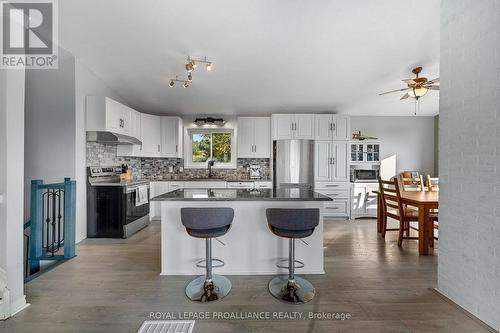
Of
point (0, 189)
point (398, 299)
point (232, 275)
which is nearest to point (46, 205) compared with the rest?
point (0, 189)

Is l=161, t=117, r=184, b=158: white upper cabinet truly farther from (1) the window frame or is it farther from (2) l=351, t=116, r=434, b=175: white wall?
(2) l=351, t=116, r=434, b=175: white wall

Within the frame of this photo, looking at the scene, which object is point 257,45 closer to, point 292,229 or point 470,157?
point 292,229

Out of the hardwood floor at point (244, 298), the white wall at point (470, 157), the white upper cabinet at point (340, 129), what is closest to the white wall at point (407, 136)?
the white upper cabinet at point (340, 129)

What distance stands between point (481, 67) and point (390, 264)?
2.20 meters

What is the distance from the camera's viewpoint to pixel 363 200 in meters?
5.25

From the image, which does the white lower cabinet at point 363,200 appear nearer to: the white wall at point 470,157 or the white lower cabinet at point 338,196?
the white lower cabinet at point 338,196

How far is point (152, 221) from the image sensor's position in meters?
4.95

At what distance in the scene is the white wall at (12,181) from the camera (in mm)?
1840

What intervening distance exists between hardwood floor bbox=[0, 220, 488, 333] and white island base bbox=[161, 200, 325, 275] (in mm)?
131

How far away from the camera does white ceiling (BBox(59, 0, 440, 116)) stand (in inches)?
95.3

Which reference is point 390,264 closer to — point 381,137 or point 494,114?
point 494,114

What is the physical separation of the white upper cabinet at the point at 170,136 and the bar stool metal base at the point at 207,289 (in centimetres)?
362

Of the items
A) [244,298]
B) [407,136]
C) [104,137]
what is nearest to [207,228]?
[244,298]

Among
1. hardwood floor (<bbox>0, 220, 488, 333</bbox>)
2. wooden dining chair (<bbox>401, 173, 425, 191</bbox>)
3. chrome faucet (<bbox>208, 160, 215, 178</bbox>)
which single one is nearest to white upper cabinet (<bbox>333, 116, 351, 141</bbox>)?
wooden dining chair (<bbox>401, 173, 425, 191</bbox>)
